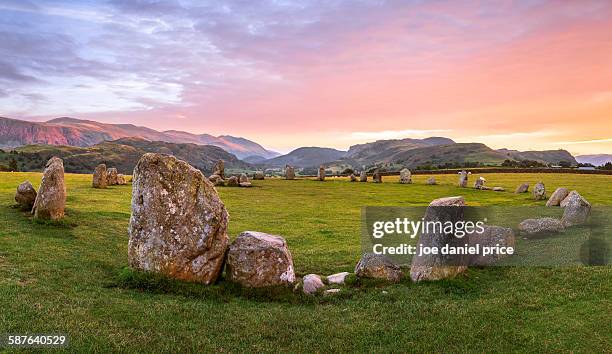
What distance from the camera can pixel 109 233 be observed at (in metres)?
21.0

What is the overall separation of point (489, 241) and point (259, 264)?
28.6 ft

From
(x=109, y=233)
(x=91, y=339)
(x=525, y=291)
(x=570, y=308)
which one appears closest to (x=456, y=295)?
(x=525, y=291)

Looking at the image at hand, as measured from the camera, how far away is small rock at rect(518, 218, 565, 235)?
20.4 metres

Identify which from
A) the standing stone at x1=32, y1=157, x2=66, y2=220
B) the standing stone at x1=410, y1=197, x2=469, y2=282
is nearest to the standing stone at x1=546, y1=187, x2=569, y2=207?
the standing stone at x1=410, y1=197, x2=469, y2=282

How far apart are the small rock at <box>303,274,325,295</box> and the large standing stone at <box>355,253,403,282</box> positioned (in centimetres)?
135

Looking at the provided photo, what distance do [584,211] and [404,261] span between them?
10960mm

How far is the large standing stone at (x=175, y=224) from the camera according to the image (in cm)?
1336

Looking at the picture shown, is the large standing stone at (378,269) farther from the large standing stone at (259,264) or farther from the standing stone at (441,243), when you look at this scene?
the large standing stone at (259,264)

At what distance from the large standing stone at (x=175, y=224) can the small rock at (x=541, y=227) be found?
577 inches

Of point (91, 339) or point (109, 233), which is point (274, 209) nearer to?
point (109, 233)

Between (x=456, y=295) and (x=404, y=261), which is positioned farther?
(x=404, y=261)

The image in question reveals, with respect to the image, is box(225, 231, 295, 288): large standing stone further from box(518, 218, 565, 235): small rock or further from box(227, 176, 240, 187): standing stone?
box(227, 176, 240, 187): standing stone

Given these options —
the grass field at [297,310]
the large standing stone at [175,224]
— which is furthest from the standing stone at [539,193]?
the large standing stone at [175,224]

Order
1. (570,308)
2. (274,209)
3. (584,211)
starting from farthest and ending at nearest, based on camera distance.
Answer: (274,209) < (584,211) < (570,308)
